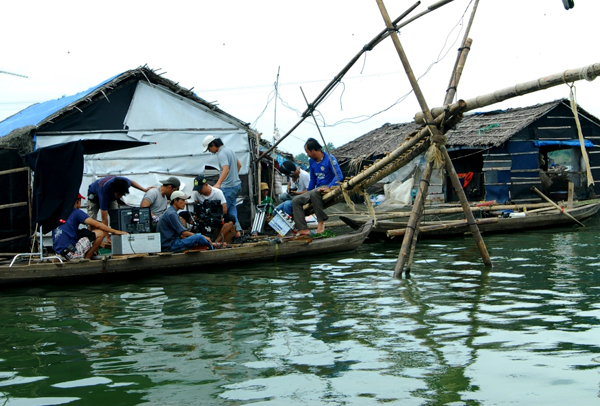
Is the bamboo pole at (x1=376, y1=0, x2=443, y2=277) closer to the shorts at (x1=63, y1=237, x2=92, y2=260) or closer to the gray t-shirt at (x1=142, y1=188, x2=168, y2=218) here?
the gray t-shirt at (x1=142, y1=188, x2=168, y2=218)

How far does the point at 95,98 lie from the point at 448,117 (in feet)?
26.3

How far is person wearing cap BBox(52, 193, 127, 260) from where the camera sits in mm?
8867

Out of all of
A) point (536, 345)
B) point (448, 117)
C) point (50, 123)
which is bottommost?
point (536, 345)

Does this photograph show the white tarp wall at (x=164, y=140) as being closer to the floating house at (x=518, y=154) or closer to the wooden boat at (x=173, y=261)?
the wooden boat at (x=173, y=261)

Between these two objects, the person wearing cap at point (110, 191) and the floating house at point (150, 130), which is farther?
the floating house at point (150, 130)

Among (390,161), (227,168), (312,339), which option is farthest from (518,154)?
(312,339)

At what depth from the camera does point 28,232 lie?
37.4ft

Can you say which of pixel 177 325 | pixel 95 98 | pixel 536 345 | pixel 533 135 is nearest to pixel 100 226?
pixel 177 325

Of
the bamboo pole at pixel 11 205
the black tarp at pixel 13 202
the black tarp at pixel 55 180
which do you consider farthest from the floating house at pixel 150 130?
the black tarp at pixel 55 180

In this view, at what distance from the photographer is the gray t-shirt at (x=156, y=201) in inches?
393

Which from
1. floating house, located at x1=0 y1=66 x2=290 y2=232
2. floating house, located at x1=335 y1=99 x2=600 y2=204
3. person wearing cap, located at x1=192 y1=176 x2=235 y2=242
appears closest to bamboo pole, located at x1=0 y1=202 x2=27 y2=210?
floating house, located at x1=0 y1=66 x2=290 y2=232

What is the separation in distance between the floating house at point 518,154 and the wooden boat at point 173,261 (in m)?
9.60

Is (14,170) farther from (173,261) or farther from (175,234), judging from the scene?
(173,261)

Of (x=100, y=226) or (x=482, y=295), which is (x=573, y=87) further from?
(x=100, y=226)
